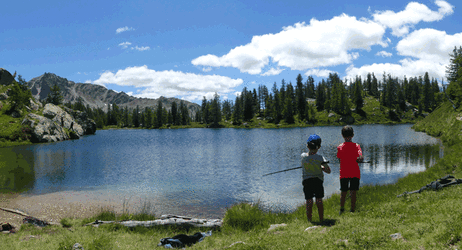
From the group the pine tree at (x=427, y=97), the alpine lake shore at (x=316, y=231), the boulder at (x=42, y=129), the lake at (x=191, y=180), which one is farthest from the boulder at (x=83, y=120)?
the pine tree at (x=427, y=97)

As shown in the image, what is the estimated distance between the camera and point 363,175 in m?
23.4

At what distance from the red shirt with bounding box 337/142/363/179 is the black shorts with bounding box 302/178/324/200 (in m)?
1.42

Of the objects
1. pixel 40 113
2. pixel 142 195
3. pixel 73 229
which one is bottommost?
pixel 142 195

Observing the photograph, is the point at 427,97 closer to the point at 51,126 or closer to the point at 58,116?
the point at 51,126

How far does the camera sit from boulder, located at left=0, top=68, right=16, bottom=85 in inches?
4155

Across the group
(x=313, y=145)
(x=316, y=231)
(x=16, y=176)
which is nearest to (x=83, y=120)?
(x=16, y=176)

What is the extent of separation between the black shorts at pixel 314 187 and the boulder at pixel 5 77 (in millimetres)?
138781

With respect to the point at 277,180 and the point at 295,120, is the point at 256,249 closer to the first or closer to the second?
the point at 277,180

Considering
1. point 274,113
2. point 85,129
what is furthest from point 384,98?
point 85,129

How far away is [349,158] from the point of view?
9172mm

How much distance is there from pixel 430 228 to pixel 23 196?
26213 millimetres

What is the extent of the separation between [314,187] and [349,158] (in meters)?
1.87

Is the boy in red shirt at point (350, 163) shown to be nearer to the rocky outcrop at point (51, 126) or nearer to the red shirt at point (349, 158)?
the red shirt at point (349, 158)

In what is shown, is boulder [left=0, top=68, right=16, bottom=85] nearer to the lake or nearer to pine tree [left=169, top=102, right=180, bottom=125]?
pine tree [left=169, top=102, right=180, bottom=125]
